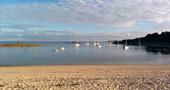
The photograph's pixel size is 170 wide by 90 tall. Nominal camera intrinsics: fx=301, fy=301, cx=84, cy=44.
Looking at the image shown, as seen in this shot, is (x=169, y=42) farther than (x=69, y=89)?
Yes

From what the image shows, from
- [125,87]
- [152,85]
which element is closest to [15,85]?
[125,87]

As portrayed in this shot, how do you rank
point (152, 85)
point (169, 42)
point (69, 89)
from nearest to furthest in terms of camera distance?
point (69, 89)
point (152, 85)
point (169, 42)

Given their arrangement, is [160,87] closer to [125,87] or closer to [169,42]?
[125,87]

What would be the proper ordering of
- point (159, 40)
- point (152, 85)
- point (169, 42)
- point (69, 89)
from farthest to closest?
point (159, 40), point (169, 42), point (152, 85), point (69, 89)

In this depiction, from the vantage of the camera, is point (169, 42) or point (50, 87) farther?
point (169, 42)

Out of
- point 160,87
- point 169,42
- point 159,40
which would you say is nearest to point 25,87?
point 160,87

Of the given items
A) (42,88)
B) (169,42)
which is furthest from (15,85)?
(169,42)

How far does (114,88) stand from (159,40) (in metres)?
167

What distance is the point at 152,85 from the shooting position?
52.2 feet

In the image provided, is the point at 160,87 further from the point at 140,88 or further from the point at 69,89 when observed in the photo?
the point at 69,89

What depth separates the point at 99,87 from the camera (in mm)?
15258

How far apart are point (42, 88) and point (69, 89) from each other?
1350 mm

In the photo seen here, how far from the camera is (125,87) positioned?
15.3 metres

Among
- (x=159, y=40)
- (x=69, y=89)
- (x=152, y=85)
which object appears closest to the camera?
(x=69, y=89)
